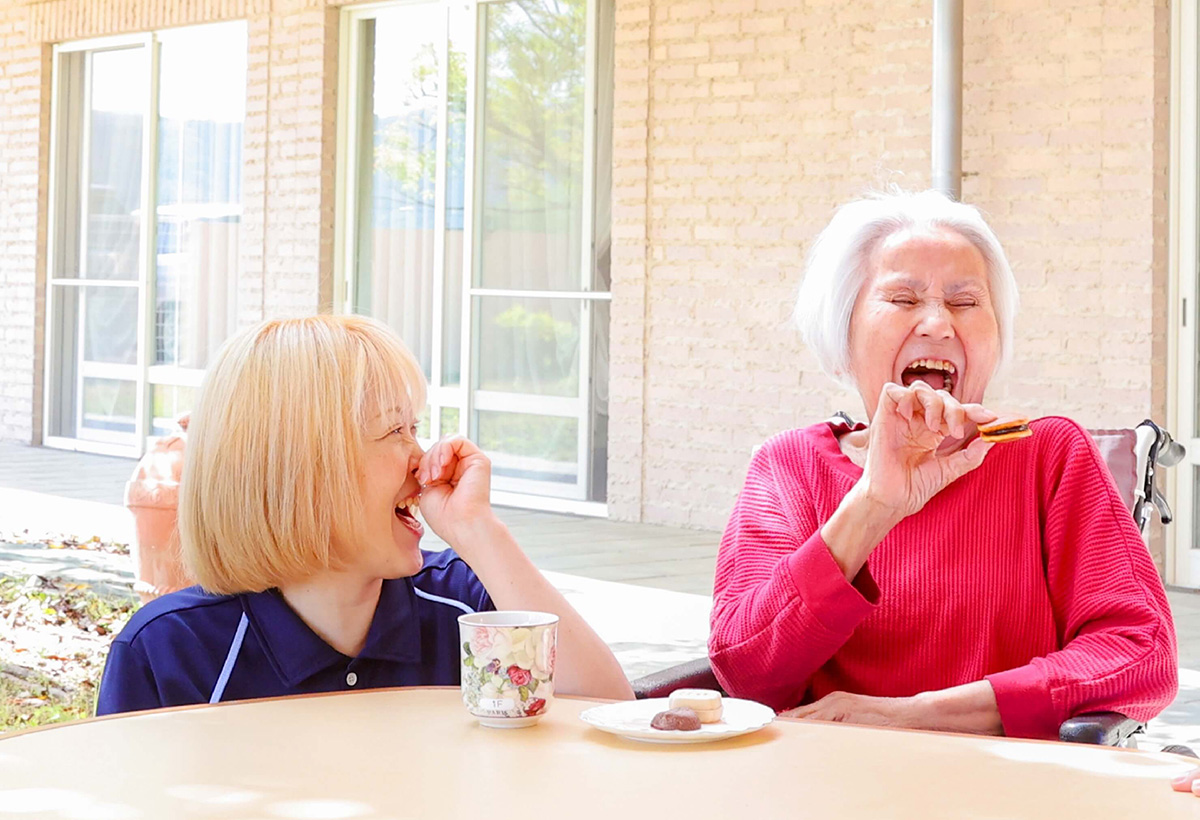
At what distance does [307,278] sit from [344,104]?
111cm

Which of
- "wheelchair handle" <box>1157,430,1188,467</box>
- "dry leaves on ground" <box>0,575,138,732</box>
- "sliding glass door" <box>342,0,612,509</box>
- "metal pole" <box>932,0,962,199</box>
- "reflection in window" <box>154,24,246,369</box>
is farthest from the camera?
"reflection in window" <box>154,24,246,369</box>

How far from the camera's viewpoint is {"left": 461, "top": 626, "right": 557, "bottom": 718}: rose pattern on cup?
1554 millimetres

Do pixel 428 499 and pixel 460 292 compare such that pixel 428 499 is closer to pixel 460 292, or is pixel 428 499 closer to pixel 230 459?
pixel 230 459

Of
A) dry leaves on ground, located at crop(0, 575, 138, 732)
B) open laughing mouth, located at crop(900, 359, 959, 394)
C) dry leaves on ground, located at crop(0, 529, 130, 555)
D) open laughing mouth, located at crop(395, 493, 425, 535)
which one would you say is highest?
open laughing mouth, located at crop(900, 359, 959, 394)

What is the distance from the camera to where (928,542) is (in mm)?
2264

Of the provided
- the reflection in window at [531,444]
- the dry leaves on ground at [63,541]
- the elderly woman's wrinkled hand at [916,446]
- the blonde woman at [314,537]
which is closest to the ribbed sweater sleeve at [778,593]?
the elderly woman's wrinkled hand at [916,446]

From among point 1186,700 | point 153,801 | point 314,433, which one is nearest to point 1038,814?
point 153,801

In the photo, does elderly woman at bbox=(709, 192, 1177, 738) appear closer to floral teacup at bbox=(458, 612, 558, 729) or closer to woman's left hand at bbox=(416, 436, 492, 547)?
woman's left hand at bbox=(416, 436, 492, 547)

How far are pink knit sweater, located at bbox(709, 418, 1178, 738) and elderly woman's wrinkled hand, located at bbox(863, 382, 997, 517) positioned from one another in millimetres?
100

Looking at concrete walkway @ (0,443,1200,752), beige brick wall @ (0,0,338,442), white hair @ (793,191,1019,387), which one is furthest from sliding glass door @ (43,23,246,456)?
white hair @ (793,191,1019,387)

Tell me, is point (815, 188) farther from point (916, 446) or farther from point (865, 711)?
point (865, 711)

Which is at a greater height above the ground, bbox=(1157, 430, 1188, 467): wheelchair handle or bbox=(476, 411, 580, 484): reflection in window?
bbox=(1157, 430, 1188, 467): wheelchair handle

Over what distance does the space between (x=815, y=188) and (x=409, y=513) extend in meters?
5.72

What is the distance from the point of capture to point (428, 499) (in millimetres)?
1883
